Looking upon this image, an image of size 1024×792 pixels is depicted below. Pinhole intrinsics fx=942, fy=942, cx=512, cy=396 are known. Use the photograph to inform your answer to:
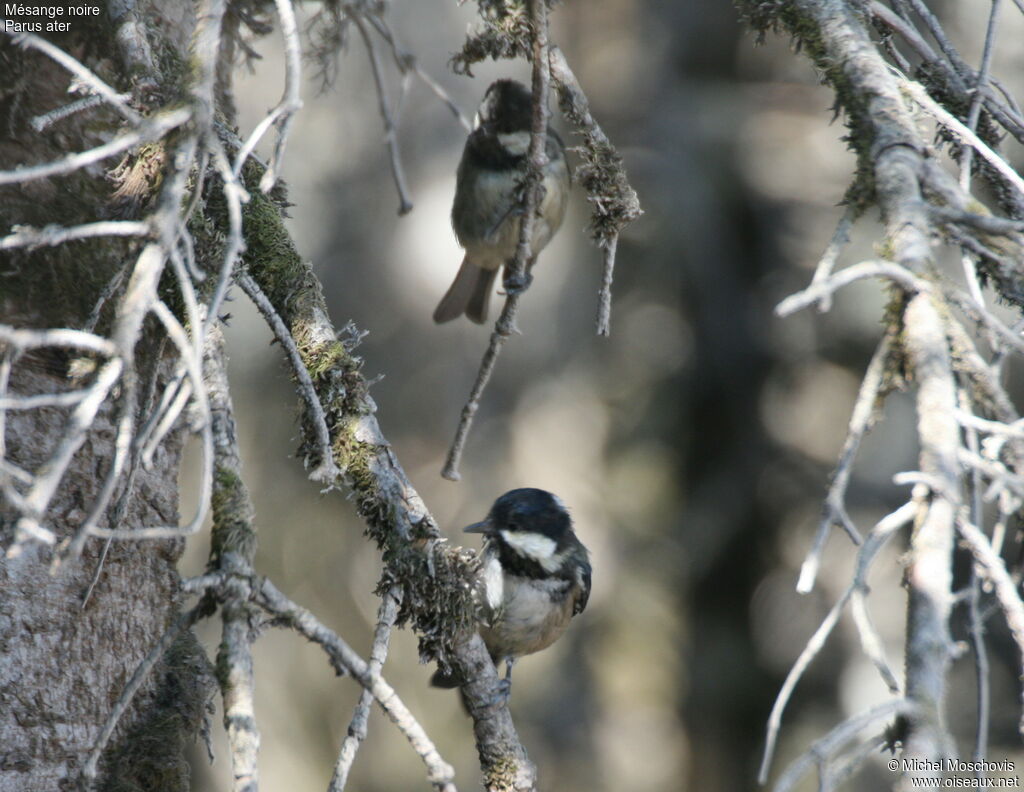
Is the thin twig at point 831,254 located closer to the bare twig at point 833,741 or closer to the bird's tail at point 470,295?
the bare twig at point 833,741

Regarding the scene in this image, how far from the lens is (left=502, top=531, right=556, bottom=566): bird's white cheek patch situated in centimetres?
382

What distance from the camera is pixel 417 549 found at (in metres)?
2.14

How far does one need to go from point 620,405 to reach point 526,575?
324 centimetres

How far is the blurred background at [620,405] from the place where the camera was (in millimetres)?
6391

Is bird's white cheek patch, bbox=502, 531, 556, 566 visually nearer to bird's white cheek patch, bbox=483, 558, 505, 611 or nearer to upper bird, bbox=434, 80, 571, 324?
bird's white cheek patch, bbox=483, 558, 505, 611

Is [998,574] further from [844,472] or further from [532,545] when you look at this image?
[532,545]

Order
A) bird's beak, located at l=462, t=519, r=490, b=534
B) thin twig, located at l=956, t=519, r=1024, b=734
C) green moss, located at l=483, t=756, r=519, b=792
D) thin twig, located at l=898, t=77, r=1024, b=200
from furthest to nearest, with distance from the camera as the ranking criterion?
1. bird's beak, located at l=462, t=519, r=490, b=534
2. green moss, located at l=483, t=756, r=519, b=792
3. thin twig, located at l=898, t=77, r=1024, b=200
4. thin twig, located at l=956, t=519, r=1024, b=734

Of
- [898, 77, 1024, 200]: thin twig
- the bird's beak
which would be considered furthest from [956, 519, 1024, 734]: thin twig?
the bird's beak

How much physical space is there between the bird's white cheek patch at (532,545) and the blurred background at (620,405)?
7.96 ft

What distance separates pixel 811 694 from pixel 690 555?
4.01 ft

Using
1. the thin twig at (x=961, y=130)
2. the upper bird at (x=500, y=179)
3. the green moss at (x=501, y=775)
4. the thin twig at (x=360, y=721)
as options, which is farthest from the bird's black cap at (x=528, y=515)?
the thin twig at (x=961, y=130)

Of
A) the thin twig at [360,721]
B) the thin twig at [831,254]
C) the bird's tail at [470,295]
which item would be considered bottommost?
the thin twig at [360,721]

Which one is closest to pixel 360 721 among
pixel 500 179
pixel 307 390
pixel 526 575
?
pixel 307 390

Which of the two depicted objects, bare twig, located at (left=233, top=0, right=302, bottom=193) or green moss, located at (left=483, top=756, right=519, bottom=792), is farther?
green moss, located at (left=483, top=756, right=519, bottom=792)
